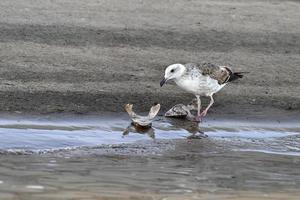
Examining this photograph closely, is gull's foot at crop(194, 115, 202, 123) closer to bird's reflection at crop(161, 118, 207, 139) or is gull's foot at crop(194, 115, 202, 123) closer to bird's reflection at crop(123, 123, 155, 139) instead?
bird's reflection at crop(161, 118, 207, 139)

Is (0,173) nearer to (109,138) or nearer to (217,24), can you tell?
(109,138)

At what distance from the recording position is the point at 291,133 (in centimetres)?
1060

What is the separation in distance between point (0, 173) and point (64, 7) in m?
9.24

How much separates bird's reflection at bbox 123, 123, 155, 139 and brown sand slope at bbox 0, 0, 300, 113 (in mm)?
844

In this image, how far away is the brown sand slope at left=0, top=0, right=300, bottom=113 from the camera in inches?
455

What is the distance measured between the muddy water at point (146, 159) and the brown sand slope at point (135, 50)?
76cm

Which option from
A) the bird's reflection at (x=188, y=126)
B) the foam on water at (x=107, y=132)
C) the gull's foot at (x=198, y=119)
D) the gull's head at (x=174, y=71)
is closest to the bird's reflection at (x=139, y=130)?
the foam on water at (x=107, y=132)

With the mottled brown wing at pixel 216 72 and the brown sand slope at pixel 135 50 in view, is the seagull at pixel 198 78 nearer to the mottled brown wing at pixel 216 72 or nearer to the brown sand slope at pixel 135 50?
the mottled brown wing at pixel 216 72

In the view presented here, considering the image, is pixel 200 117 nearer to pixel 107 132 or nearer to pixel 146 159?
pixel 107 132

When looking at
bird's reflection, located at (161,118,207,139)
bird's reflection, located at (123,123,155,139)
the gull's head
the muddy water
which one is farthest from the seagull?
bird's reflection, located at (123,123,155,139)

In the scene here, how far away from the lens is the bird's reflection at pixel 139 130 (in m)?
10.0

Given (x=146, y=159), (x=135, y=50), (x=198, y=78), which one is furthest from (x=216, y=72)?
(x=135, y=50)

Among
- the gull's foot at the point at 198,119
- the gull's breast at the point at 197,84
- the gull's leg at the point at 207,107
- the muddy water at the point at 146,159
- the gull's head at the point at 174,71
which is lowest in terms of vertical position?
the muddy water at the point at 146,159

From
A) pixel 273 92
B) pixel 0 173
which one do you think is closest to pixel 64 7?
pixel 273 92
